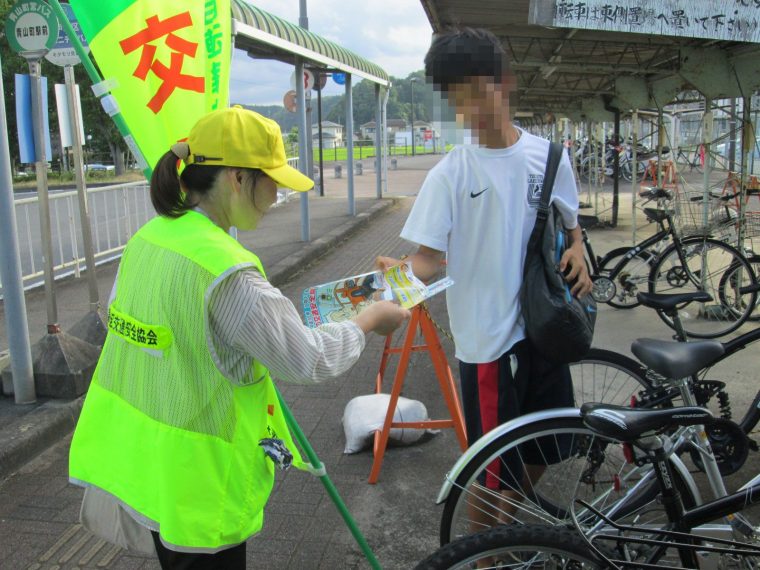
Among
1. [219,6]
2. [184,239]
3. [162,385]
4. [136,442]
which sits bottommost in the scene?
[136,442]

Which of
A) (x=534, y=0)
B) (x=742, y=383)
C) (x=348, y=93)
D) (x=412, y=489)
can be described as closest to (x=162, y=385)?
(x=412, y=489)

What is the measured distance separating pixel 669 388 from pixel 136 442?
1823 mm

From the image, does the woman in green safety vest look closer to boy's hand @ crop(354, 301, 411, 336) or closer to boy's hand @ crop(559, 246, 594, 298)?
boy's hand @ crop(354, 301, 411, 336)

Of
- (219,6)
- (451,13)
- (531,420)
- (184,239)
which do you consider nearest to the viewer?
(184,239)

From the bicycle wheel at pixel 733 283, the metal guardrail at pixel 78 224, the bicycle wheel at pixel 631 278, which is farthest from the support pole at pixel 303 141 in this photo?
the bicycle wheel at pixel 733 283

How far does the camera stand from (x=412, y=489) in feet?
11.7

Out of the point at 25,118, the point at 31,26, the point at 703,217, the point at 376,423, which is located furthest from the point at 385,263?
the point at 703,217

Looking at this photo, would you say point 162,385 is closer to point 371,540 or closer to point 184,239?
point 184,239

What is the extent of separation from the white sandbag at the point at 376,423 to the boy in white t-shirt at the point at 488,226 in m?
1.50

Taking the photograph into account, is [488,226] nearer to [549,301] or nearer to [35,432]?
[549,301]

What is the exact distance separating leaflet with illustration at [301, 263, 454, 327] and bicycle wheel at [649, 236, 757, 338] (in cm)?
439

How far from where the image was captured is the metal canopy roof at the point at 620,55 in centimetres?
569

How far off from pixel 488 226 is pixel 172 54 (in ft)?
4.51

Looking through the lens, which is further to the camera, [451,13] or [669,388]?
[451,13]
